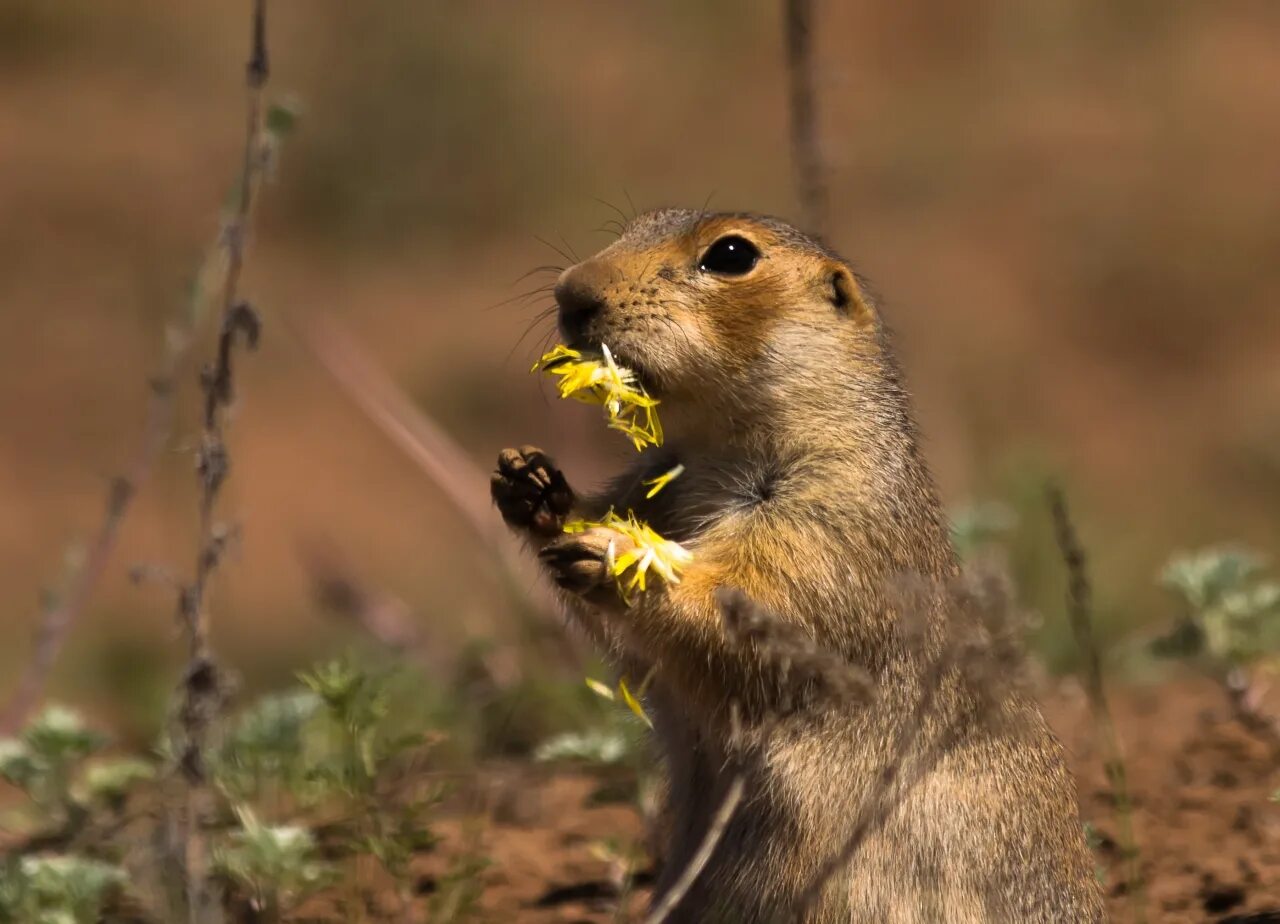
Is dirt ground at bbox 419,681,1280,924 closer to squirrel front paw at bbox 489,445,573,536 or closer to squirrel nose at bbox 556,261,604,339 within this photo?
squirrel front paw at bbox 489,445,573,536

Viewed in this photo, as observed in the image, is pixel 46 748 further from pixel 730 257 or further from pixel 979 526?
pixel 979 526

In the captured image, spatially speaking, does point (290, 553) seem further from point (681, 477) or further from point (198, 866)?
point (198, 866)

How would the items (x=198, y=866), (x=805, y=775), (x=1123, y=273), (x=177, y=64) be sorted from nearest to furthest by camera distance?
1. (x=198, y=866)
2. (x=805, y=775)
3. (x=1123, y=273)
4. (x=177, y=64)

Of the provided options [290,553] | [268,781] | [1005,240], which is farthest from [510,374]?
[268,781]

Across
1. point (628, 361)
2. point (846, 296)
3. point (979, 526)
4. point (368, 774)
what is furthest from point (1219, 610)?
point (368, 774)

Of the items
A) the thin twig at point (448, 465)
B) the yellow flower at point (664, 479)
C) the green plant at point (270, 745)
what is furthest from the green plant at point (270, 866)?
the thin twig at point (448, 465)

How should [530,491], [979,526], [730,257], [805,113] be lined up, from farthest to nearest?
[805,113] < [979,526] < [730,257] < [530,491]
